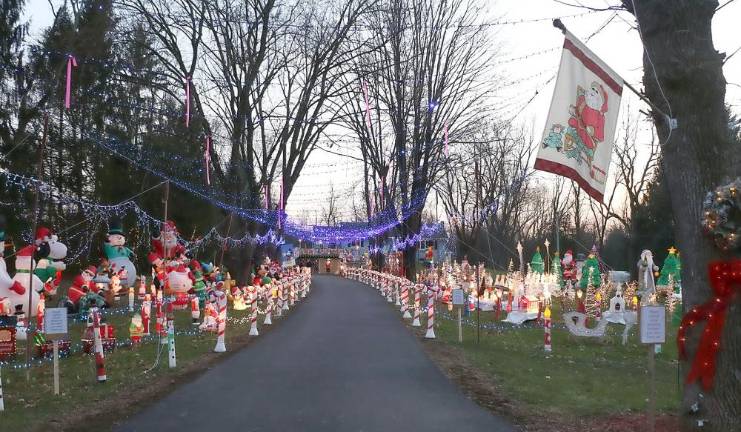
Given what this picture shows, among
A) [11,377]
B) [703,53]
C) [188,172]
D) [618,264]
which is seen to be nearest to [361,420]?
[703,53]

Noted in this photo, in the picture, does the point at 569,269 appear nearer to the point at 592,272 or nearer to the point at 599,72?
the point at 592,272

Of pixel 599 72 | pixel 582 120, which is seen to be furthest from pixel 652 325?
pixel 599 72

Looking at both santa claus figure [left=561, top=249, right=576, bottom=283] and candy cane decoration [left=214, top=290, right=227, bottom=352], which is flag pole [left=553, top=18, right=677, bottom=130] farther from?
santa claus figure [left=561, top=249, right=576, bottom=283]

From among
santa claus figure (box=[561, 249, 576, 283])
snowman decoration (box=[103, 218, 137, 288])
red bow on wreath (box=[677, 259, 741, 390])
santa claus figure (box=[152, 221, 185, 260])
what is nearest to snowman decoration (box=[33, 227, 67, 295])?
santa claus figure (box=[152, 221, 185, 260])

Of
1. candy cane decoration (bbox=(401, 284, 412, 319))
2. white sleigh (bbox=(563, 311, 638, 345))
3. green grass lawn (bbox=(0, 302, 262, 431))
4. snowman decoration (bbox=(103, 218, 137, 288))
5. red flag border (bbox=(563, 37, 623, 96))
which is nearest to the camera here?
red flag border (bbox=(563, 37, 623, 96))

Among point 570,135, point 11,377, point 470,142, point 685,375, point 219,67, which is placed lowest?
point 11,377

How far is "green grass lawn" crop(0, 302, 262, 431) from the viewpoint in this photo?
308 inches

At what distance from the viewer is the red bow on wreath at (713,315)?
231 inches

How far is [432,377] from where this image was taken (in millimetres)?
10430

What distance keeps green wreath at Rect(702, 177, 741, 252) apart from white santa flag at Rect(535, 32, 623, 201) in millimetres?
1046

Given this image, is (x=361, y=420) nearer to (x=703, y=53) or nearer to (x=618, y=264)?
(x=703, y=53)

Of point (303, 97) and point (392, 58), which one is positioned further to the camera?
point (392, 58)

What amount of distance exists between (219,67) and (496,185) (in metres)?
24.5

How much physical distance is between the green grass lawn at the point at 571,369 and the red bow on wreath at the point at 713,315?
2.09m
